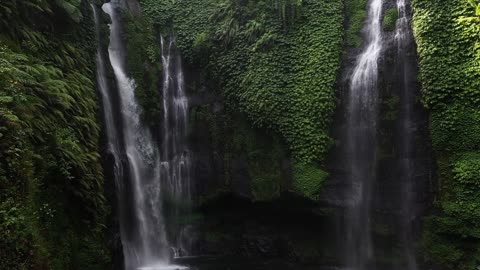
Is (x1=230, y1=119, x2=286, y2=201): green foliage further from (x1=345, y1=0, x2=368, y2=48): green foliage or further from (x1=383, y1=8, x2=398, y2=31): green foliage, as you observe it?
(x1=383, y1=8, x2=398, y2=31): green foliage

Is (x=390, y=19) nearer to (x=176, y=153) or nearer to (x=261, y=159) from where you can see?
(x=261, y=159)

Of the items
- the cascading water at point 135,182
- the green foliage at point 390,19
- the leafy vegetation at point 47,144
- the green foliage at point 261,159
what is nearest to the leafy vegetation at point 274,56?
the green foliage at point 261,159

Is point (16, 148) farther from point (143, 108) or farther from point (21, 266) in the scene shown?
point (143, 108)

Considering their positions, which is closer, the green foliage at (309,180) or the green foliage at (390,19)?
the green foliage at (309,180)

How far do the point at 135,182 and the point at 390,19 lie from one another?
970 cm

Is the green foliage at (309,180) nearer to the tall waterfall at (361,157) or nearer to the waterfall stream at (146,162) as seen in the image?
the tall waterfall at (361,157)

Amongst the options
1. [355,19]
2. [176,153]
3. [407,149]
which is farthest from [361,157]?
[176,153]

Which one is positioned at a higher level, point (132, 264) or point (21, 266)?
point (21, 266)

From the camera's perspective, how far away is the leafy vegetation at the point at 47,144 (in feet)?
20.7

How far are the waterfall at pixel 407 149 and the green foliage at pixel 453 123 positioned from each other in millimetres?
404

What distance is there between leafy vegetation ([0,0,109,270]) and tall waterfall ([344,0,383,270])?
723cm

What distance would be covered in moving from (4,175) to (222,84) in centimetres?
849

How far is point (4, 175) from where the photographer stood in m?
6.09

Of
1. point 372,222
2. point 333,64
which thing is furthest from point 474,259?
point 333,64
